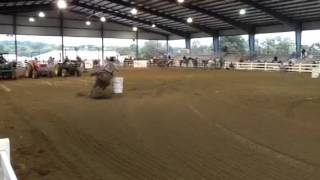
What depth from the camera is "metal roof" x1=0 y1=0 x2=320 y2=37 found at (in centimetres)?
3459

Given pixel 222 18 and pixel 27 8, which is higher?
pixel 27 8

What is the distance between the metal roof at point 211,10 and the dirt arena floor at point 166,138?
20.8m

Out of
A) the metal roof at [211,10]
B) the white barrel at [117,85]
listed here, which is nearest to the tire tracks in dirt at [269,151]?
the white barrel at [117,85]

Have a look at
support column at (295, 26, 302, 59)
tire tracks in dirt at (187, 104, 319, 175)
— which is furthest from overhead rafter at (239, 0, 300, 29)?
tire tracks in dirt at (187, 104, 319, 175)

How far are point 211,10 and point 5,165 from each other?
38966mm

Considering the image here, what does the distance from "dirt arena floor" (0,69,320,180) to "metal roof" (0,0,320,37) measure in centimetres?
2084

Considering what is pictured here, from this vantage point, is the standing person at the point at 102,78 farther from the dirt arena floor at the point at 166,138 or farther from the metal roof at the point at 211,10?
the metal roof at the point at 211,10

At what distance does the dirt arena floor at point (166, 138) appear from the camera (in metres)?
6.43

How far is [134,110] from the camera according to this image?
1290 cm

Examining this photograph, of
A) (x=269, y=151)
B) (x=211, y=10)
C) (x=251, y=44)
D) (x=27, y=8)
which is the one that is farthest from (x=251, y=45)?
(x=269, y=151)

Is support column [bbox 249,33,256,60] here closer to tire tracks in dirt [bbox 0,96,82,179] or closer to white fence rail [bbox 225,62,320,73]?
white fence rail [bbox 225,62,320,73]

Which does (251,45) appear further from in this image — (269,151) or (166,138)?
(269,151)

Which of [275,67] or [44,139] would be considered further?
[275,67]

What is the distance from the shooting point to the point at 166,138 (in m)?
8.69
